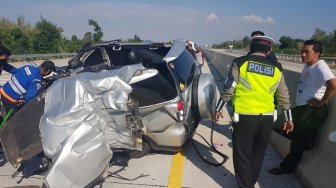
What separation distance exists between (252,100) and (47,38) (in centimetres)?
4805

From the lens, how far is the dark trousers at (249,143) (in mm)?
4082

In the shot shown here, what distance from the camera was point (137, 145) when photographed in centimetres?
488

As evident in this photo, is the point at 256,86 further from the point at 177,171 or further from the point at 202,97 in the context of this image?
the point at 177,171

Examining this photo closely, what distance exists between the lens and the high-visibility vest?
3979mm

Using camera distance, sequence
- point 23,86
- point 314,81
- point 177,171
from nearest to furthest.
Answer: point 314,81
point 177,171
point 23,86

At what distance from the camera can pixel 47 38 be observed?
48.1 m

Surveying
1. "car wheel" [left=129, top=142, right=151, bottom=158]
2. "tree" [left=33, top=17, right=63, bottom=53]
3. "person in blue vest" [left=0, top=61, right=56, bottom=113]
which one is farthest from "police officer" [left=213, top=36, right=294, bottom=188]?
"tree" [left=33, top=17, right=63, bottom=53]

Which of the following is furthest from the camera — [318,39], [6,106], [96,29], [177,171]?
[96,29]

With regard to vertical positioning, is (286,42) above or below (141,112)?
below

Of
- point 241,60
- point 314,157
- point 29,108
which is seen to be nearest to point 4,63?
point 29,108

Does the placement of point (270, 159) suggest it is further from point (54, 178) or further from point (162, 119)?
point (54, 178)

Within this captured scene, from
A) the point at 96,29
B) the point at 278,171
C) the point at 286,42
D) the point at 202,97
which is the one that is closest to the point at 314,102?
the point at 278,171

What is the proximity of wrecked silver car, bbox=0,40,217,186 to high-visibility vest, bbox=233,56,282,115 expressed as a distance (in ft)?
4.09

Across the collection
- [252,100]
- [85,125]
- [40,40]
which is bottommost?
[40,40]
